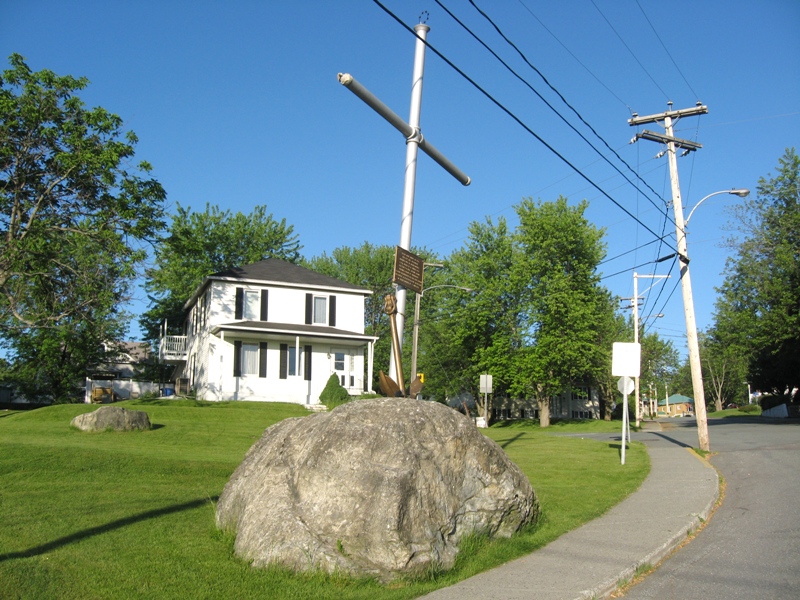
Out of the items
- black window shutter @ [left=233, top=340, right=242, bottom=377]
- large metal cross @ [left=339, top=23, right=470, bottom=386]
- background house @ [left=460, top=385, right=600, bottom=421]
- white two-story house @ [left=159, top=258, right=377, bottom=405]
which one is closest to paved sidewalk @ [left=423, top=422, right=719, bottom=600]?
large metal cross @ [left=339, top=23, right=470, bottom=386]

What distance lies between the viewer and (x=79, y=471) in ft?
40.4

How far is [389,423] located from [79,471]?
6.93 meters

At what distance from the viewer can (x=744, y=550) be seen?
874 cm

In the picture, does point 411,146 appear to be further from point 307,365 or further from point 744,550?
point 307,365

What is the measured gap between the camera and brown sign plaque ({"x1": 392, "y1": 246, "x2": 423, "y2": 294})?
1038 centimetres

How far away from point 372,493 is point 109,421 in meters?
14.3

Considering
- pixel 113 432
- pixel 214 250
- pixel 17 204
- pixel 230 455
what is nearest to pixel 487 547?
pixel 230 455

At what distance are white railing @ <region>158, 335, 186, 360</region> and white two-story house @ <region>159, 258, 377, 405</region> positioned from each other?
324cm

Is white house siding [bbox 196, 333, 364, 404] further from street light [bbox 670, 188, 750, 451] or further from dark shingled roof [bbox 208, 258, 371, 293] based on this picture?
street light [bbox 670, 188, 750, 451]

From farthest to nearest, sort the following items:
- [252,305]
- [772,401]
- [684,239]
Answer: [772,401]
[252,305]
[684,239]

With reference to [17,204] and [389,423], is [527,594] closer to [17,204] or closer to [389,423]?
[389,423]

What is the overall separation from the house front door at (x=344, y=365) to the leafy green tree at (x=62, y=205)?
1166 cm

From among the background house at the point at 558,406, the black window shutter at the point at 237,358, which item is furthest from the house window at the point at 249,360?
the background house at the point at 558,406

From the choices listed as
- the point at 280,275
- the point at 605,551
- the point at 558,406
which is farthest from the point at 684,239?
the point at 558,406
